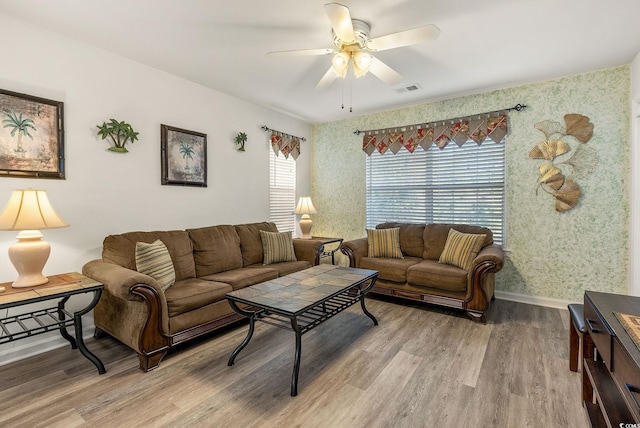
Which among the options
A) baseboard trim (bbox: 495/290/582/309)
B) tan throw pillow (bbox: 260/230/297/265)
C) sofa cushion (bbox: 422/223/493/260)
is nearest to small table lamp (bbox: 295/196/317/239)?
tan throw pillow (bbox: 260/230/297/265)

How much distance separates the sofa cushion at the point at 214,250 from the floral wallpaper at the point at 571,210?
3.08m

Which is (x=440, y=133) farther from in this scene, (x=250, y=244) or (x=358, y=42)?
(x=250, y=244)

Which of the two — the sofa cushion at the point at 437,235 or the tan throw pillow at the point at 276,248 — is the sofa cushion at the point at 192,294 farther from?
the sofa cushion at the point at 437,235

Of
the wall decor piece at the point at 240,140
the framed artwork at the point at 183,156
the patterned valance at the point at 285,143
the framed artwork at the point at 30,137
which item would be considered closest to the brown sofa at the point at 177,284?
the framed artwork at the point at 183,156

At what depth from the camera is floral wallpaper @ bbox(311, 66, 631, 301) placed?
313cm

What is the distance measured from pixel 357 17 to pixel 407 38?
473 mm

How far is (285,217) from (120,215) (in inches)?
93.3

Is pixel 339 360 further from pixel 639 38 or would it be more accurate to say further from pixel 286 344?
pixel 639 38

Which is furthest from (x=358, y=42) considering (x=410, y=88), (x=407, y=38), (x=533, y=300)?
(x=533, y=300)

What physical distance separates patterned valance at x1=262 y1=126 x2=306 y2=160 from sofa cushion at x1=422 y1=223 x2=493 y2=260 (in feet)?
7.76

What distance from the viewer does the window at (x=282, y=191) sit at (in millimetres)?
4629

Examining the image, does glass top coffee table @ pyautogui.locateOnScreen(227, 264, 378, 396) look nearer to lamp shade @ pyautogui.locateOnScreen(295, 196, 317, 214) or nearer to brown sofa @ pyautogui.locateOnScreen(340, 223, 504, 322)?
brown sofa @ pyautogui.locateOnScreen(340, 223, 504, 322)

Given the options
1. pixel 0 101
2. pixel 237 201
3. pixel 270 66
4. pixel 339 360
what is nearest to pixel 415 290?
pixel 339 360

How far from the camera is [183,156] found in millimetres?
3443
